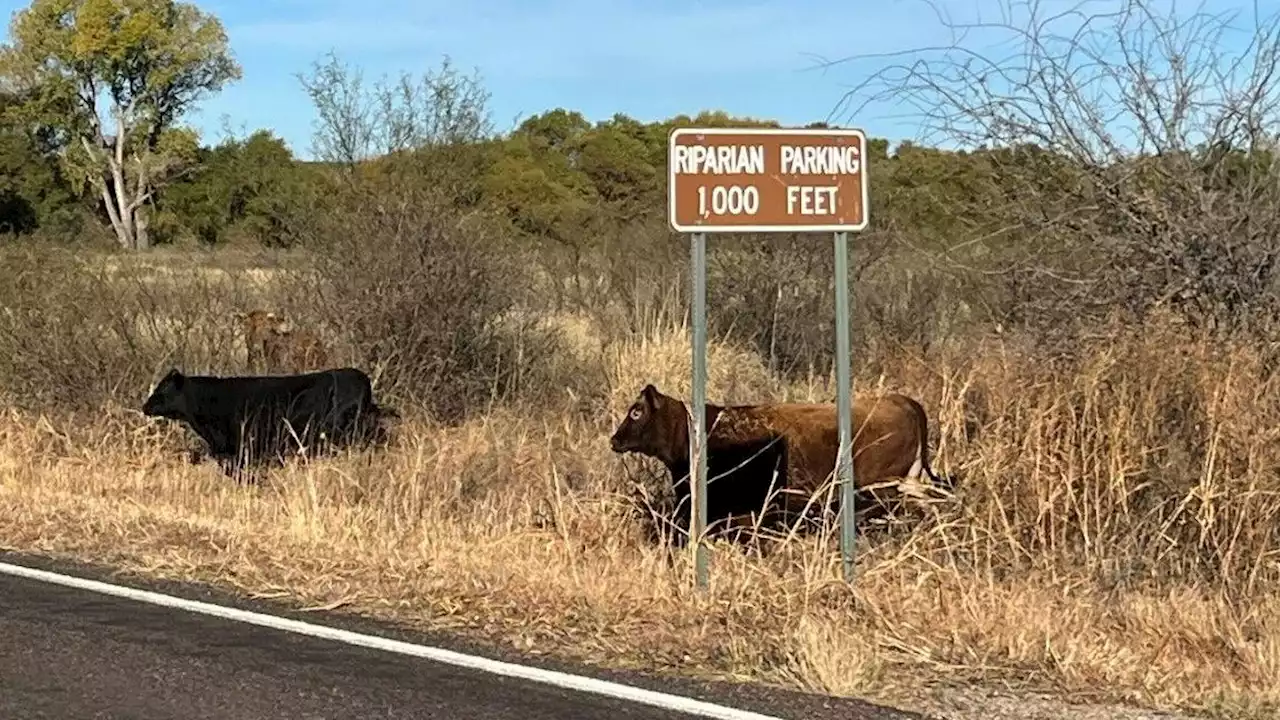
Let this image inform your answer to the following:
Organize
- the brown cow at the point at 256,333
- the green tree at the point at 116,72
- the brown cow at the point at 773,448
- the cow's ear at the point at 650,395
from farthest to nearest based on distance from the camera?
the green tree at the point at 116,72 < the brown cow at the point at 256,333 < the brown cow at the point at 773,448 < the cow's ear at the point at 650,395

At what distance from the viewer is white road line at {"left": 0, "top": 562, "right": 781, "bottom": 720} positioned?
570cm

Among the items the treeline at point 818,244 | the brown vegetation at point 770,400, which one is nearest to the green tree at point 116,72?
the treeline at point 818,244

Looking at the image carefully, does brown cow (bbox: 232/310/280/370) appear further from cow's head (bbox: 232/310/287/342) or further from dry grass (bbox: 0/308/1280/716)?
dry grass (bbox: 0/308/1280/716)

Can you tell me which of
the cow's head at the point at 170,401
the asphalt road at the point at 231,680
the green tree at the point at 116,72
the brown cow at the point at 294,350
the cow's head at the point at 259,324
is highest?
the green tree at the point at 116,72

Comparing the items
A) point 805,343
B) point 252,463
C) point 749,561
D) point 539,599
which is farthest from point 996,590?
point 805,343

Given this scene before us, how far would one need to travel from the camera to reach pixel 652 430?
929 cm

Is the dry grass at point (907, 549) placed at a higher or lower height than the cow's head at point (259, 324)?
lower

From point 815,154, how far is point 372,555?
130 inches

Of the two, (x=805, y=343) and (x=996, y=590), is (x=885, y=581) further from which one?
(x=805, y=343)

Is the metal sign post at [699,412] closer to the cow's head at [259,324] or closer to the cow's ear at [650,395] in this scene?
the cow's ear at [650,395]

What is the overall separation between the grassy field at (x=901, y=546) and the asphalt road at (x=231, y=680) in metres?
0.64

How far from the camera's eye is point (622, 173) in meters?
35.9

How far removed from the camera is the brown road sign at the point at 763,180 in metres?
7.35

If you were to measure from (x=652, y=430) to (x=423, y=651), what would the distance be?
120 inches
